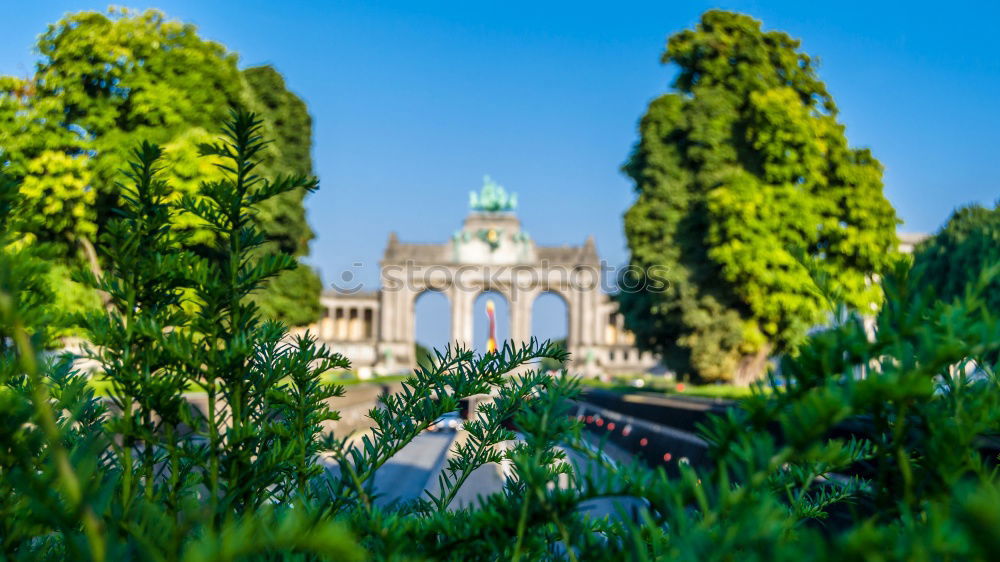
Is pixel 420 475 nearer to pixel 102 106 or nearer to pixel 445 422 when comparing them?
pixel 445 422

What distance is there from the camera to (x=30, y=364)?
3.85 ft

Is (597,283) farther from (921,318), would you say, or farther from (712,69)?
(921,318)

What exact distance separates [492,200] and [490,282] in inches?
340

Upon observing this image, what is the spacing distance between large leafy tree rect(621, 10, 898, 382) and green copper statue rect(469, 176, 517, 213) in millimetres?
53632

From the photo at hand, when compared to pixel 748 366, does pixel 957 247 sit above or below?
above

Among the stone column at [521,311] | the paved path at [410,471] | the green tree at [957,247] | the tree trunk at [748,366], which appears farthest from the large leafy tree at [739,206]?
the stone column at [521,311]

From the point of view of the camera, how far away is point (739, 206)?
2617 cm

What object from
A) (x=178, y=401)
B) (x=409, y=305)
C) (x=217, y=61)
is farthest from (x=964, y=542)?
(x=409, y=305)

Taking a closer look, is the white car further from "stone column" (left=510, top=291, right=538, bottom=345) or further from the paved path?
"stone column" (left=510, top=291, right=538, bottom=345)

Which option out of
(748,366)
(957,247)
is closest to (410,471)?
(957,247)

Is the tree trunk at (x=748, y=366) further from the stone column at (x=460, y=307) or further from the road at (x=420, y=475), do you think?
the stone column at (x=460, y=307)

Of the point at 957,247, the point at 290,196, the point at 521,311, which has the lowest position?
the point at 957,247

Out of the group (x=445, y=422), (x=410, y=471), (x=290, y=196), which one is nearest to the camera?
(x=445, y=422)

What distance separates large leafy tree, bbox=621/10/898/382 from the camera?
26.2 metres
